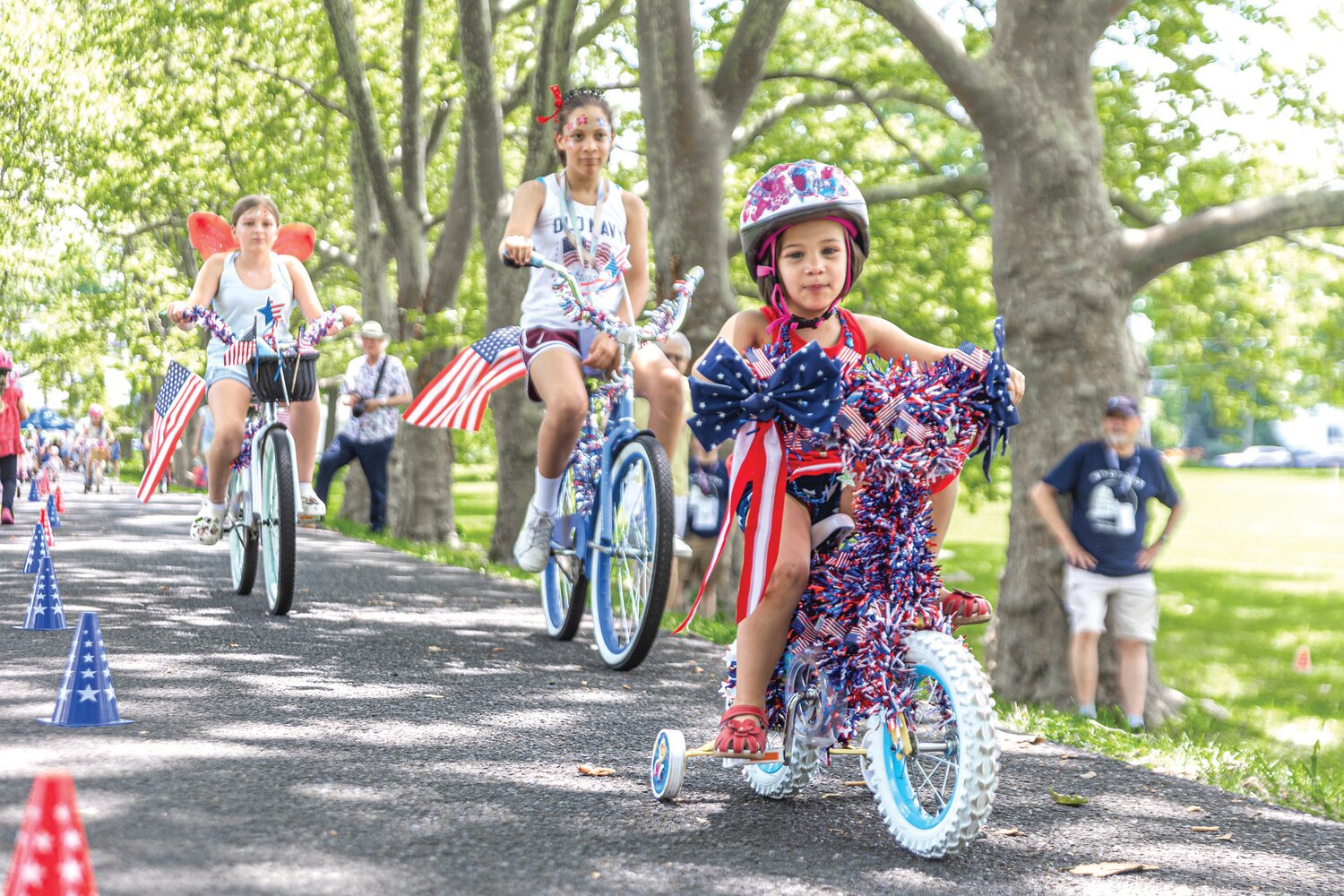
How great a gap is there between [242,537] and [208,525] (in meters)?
0.22

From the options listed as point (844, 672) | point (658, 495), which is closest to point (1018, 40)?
point (658, 495)

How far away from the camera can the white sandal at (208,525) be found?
8273 millimetres

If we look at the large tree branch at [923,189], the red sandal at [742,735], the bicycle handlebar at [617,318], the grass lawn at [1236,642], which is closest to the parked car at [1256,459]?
the grass lawn at [1236,642]

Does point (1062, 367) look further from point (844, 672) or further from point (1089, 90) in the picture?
point (844, 672)

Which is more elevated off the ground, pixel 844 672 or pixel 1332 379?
pixel 1332 379

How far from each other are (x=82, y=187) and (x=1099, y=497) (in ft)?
63.0

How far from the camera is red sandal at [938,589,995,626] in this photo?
386 centimetres

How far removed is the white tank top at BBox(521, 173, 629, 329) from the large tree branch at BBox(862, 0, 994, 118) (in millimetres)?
2883

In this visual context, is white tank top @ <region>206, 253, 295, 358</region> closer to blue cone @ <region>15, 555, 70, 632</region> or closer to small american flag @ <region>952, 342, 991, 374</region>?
blue cone @ <region>15, 555, 70, 632</region>

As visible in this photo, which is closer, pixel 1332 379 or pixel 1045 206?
pixel 1045 206

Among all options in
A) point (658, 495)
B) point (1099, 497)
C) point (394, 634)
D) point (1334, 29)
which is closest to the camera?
point (658, 495)

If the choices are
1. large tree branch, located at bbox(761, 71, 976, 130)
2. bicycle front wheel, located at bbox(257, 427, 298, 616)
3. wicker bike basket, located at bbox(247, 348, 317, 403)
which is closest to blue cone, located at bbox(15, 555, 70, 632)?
bicycle front wheel, located at bbox(257, 427, 298, 616)

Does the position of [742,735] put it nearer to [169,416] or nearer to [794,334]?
[794,334]

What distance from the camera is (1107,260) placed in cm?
895
